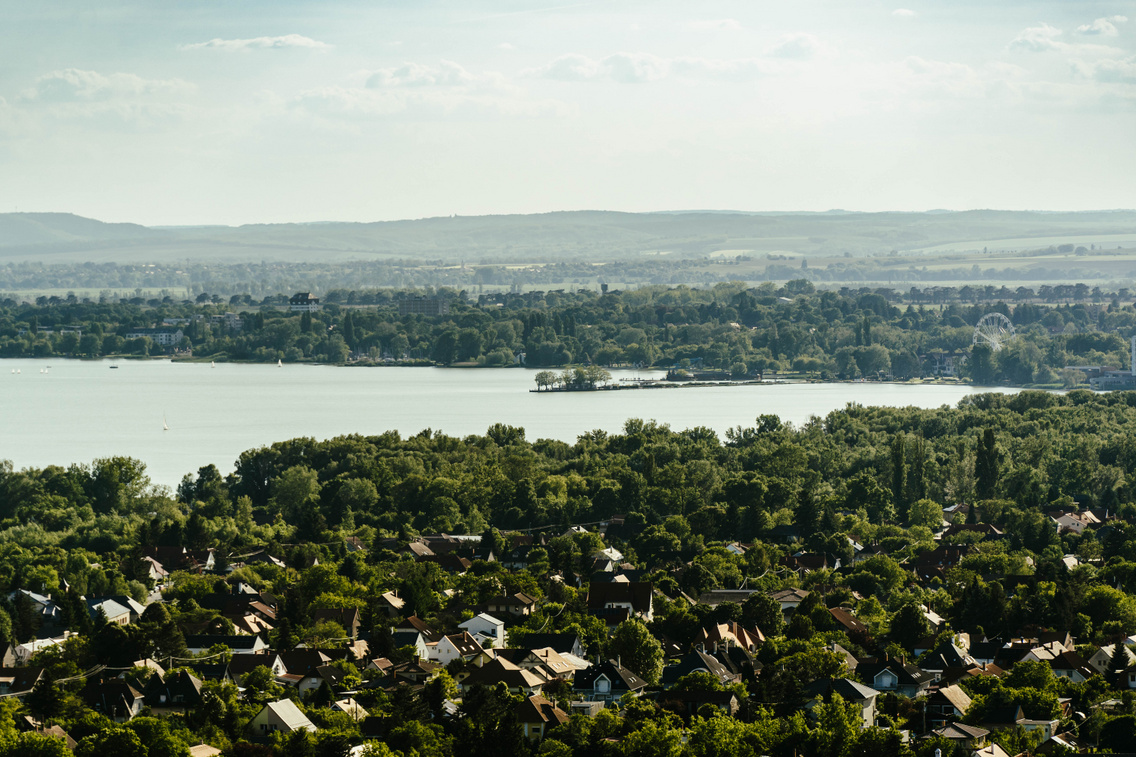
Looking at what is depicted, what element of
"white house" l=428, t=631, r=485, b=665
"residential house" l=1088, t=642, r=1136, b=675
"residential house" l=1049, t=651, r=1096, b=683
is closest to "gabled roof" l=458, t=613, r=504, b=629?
"white house" l=428, t=631, r=485, b=665

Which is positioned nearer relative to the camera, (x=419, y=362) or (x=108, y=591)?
(x=108, y=591)

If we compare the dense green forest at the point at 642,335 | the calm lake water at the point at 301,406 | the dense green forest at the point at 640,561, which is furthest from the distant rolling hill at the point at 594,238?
the dense green forest at the point at 640,561

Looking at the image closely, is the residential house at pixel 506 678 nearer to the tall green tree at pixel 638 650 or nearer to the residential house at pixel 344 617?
the tall green tree at pixel 638 650

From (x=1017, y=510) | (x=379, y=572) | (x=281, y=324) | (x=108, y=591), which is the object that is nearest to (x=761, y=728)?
(x=379, y=572)

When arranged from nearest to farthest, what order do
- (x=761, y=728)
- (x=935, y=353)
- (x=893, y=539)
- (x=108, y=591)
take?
(x=761, y=728), (x=108, y=591), (x=893, y=539), (x=935, y=353)

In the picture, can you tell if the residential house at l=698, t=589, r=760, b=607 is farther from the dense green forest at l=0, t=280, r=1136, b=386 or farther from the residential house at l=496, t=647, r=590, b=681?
the dense green forest at l=0, t=280, r=1136, b=386

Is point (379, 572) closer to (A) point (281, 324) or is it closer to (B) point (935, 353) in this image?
(B) point (935, 353)
